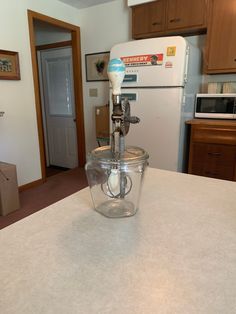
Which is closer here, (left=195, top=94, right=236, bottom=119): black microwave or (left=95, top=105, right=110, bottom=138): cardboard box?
(left=195, top=94, right=236, bottom=119): black microwave

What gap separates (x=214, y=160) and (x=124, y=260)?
7.34 feet

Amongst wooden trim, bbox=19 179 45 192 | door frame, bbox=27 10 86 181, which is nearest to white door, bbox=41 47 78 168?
door frame, bbox=27 10 86 181

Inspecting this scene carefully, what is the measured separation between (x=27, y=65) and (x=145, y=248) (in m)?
2.93

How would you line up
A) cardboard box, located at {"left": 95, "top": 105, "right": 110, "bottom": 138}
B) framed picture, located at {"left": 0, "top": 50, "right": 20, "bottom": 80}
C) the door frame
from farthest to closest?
cardboard box, located at {"left": 95, "top": 105, "right": 110, "bottom": 138} < the door frame < framed picture, located at {"left": 0, "top": 50, "right": 20, "bottom": 80}

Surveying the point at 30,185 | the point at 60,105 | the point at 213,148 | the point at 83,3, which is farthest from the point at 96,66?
the point at 213,148

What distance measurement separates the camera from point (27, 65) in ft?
9.58

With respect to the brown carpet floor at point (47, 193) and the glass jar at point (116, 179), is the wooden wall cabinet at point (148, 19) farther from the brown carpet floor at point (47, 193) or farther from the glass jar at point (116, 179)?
the glass jar at point (116, 179)

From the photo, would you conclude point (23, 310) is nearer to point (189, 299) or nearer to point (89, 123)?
point (189, 299)

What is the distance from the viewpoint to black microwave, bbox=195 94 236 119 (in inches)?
100

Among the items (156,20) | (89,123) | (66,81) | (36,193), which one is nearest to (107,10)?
(156,20)

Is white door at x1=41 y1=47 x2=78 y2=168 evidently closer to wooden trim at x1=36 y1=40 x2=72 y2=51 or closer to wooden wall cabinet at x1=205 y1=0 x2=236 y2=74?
wooden trim at x1=36 y1=40 x2=72 y2=51

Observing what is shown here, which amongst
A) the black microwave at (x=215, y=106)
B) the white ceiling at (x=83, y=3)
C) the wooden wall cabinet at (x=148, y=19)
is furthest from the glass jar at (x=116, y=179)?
the white ceiling at (x=83, y=3)

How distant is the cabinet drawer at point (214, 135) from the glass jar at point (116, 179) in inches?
76.6

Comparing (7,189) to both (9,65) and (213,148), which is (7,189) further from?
(213,148)
